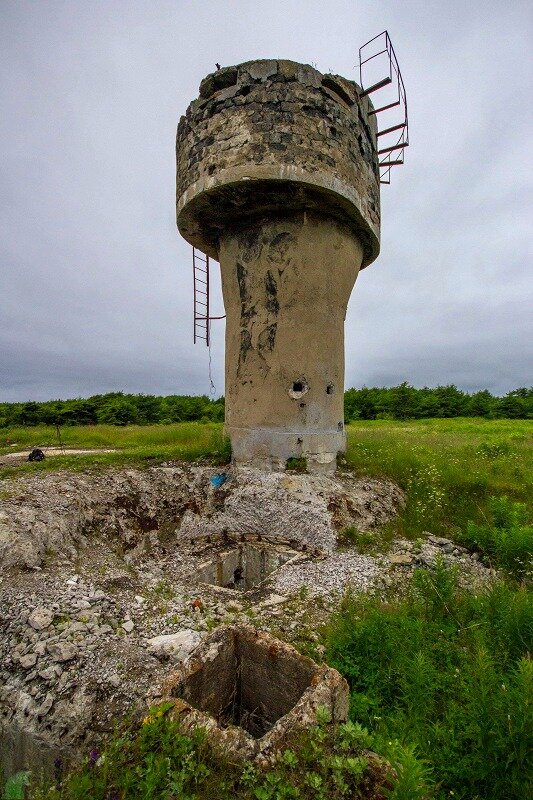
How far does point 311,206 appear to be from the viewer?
7.23 m

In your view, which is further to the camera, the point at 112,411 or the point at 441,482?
the point at 112,411

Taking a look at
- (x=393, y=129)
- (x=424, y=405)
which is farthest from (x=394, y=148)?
(x=424, y=405)

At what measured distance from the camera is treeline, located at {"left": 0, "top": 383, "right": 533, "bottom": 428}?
81.8 feet

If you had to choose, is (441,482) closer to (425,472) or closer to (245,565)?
(425,472)

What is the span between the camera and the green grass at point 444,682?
2082mm

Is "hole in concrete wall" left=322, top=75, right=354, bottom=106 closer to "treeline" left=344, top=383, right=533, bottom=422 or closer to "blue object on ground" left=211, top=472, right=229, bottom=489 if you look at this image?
"blue object on ground" left=211, top=472, right=229, bottom=489

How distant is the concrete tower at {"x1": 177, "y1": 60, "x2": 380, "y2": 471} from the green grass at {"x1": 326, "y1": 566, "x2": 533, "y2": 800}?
145 inches

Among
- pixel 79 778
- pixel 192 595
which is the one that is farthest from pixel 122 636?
pixel 79 778

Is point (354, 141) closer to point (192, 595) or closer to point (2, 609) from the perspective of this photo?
point (192, 595)

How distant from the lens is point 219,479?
7375mm

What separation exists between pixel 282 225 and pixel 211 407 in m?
20.8

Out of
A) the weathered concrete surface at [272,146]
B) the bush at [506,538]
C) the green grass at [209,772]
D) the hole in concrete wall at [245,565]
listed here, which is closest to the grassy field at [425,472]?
the bush at [506,538]

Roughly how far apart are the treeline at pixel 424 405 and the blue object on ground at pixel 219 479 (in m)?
22.6

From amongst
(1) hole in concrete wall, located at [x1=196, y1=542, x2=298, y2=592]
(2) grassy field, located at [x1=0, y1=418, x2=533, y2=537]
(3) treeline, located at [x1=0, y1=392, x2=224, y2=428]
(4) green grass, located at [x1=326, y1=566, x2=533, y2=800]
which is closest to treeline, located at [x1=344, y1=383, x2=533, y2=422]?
(3) treeline, located at [x1=0, y1=392, x2=224, y2=428]
